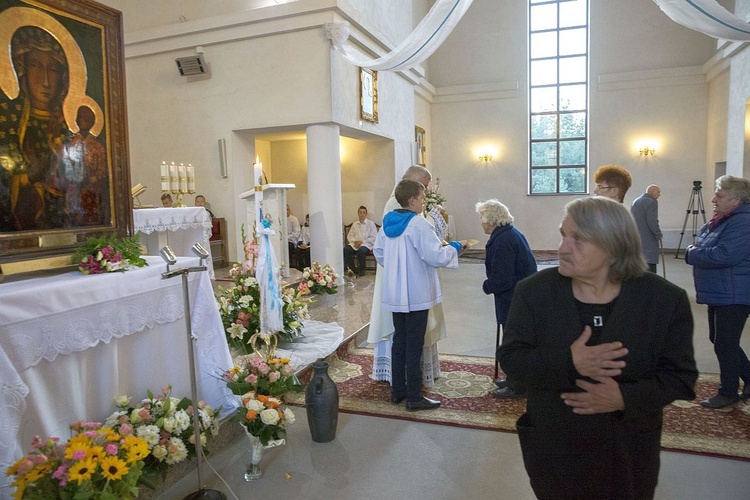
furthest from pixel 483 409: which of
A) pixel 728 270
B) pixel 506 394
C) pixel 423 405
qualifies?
pixel 728 270

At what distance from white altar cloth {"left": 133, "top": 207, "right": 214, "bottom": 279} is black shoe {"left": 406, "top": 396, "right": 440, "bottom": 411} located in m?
2.38

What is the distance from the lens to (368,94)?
9.73m

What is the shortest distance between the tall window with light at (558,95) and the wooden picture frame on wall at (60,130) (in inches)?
500

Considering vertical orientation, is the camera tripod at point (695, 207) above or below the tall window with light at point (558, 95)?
below

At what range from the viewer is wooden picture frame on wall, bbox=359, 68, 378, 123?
942 centimetres

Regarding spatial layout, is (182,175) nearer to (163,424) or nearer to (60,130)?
(60,130)

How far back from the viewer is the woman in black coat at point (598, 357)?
67.0 inches

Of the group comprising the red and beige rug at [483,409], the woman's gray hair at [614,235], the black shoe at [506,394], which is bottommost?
the red and beige rug at [483,409]

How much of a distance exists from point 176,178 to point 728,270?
4955 millimetres

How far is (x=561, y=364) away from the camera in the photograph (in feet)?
5.61

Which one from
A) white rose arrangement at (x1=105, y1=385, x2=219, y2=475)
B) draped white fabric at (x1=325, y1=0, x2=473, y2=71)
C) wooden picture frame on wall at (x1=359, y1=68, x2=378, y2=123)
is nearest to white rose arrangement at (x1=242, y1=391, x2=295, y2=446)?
white rose arrangement at (x1=105, y1=385, x2=219, y2=475)

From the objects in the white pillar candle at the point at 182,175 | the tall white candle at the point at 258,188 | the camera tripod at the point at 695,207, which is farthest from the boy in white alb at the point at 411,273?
the camera tripod at the point at 695,207

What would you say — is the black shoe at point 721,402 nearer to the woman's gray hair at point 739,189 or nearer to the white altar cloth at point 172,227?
the woman's gray hair at point 739,189

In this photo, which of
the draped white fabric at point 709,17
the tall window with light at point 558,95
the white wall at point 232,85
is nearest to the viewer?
the draped white fabric at point 709,17
